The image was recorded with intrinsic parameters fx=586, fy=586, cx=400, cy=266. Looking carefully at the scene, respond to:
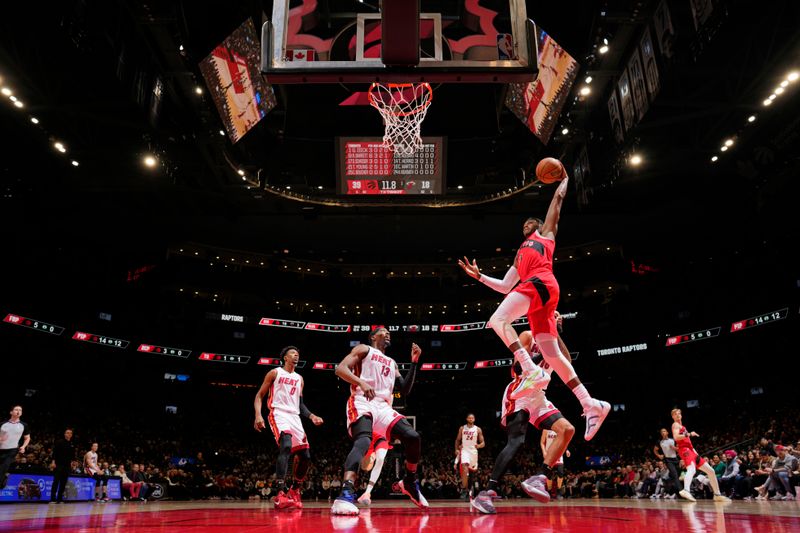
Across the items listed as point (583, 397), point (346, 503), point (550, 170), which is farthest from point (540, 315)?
point (346, 503)

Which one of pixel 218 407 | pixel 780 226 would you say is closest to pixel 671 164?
pixel 780 226

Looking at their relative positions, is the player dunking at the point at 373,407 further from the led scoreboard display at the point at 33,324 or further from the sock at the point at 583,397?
the led scoreboard display at the point at 33,324

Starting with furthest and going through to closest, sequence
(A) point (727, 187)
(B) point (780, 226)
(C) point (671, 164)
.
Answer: (B) point (780, 226), (A) point (727, 187), (C) point (671, 164)

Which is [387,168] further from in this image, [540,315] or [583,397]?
[583,397]

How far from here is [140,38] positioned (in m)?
14.1

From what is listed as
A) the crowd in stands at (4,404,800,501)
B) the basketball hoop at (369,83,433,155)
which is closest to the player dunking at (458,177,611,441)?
the basketball hoop at (369,83,433,155)

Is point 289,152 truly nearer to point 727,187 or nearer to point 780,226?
point 727,187

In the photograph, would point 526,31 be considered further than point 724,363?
No

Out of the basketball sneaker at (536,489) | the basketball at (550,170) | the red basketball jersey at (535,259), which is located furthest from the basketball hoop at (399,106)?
the basketball sneaker at (536,489)

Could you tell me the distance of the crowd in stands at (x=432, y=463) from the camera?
14195mm

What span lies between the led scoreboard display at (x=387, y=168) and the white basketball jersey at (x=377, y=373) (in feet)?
34.3

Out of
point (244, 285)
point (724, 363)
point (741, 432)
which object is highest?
point (244, 285)

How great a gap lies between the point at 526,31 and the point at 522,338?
344 cm

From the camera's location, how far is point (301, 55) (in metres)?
6.61
